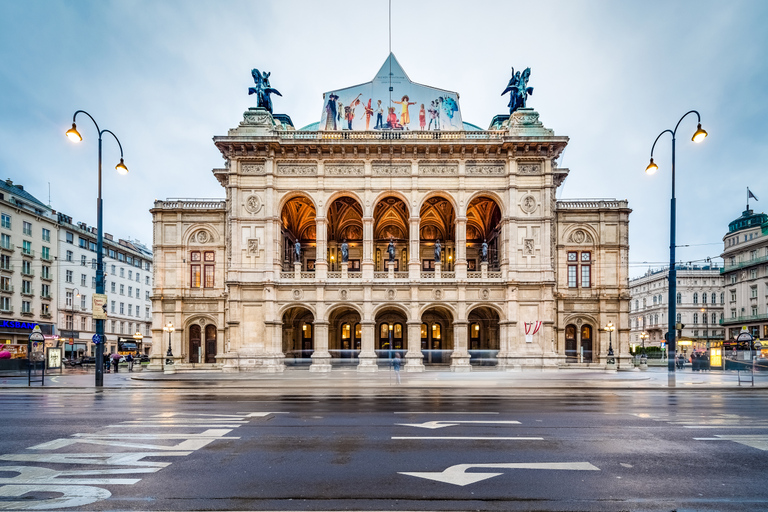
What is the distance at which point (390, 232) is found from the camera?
146ft

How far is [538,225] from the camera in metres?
34.6

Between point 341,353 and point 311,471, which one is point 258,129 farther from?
point 311,471

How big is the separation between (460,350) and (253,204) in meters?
18.4

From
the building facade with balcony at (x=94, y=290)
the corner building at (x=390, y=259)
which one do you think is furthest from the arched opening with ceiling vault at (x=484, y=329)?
the building facade with balcony at (x=94, y=290)

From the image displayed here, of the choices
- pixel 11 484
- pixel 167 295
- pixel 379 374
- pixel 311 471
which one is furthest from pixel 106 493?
pixel 167 295

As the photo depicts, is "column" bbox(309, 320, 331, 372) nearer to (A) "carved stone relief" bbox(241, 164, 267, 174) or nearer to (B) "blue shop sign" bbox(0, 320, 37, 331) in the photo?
(A) "carved stone relief" bbox(241, 164, 267, 174)

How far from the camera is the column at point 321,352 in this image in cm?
3366

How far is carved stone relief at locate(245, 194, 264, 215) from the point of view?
34.6m

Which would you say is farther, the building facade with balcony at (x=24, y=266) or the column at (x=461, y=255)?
the building facade with balcony at (x=24, y=266)

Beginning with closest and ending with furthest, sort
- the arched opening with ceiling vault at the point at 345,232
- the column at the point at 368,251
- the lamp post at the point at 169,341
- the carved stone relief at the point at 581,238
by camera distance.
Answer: the lamp post at the point at 169,341
the column at the point at 368,251
the carved stone relief at the point at 581,238
the arched opening with ceiling vault at the point at 345,232

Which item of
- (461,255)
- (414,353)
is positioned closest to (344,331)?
(414,353)

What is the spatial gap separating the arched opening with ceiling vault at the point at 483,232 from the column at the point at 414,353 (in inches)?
363

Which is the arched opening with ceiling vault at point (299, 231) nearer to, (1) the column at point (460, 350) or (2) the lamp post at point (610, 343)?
(1) the column at point (460, 350)

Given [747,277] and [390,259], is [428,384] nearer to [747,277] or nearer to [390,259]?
[390,259]
